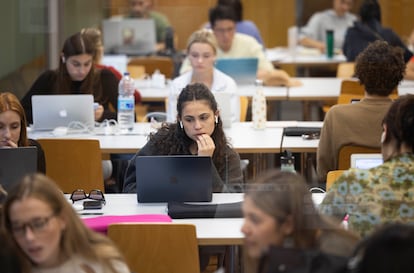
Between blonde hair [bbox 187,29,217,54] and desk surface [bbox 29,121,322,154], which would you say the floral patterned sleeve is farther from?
blonde hair [bbox 187,29,217,54]

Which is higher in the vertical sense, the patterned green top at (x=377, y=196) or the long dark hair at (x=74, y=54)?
the long dark hair at (x=74, y=54)

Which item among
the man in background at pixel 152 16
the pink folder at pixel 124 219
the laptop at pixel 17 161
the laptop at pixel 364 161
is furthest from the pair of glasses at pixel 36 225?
the man in background at pixel 152 16

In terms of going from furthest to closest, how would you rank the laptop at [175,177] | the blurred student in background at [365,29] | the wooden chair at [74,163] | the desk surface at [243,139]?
the blurred student in background at [365,29]
the desk surface at [243,139]
the wooden chair at [74,163]
the laptop at [175,177]

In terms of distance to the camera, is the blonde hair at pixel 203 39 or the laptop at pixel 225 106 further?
the blonde hair at pixel 203 39

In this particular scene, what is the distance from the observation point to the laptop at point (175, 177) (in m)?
4.96

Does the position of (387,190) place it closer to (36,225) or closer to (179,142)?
(36,225)

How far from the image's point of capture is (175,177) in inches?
197

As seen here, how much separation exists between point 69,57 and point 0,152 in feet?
8.73

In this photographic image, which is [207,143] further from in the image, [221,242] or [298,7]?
[298,7]

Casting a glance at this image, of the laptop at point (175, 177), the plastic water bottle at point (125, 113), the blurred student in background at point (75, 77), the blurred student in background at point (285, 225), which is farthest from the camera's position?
the blurred student in background at point (75, 77)

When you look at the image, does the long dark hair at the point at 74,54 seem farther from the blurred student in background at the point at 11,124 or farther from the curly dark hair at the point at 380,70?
the curly dark hair at the point at 380,70

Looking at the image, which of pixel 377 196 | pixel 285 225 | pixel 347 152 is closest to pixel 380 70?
pixel 347 152

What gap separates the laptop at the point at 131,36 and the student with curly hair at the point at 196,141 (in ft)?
21.5

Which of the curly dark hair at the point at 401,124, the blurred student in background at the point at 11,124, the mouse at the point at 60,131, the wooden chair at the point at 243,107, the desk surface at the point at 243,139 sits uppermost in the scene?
the curly dark hair at the point at 401,124
